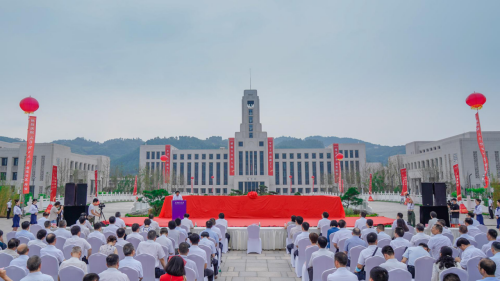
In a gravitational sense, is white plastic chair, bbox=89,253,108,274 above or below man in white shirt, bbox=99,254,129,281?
below

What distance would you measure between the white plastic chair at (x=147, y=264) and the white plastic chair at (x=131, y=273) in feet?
2.34

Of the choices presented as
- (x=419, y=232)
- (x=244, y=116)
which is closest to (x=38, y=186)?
(x=244, y=116)

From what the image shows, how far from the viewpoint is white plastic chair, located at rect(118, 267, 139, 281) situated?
418cm

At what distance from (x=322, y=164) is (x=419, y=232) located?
169 feet

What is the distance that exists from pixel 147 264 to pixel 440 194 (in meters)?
10.1

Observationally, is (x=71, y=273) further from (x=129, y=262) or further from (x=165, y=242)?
(x=165, y=242)

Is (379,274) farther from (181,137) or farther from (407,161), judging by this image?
(181,137)

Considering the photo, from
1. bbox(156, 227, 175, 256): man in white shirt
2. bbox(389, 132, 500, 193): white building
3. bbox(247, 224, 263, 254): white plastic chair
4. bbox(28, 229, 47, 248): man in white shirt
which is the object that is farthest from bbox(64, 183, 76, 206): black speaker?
bbox(389, 132, 500, 193): white building

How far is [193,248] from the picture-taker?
512cm

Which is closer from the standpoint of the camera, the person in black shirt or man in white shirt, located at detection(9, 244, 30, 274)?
man in white shirt, located at detection(9, 244, 30, 274)

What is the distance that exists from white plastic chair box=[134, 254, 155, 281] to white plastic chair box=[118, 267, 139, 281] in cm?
71

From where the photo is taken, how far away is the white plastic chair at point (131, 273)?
4.18 m

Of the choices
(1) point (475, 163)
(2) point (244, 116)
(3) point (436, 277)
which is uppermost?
(2) point (244, 116)

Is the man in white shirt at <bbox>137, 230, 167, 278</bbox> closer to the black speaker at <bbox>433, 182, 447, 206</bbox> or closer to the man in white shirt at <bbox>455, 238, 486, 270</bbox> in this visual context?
the man in white shirt at <bbox>455, 238, 486, 270</bbox>
